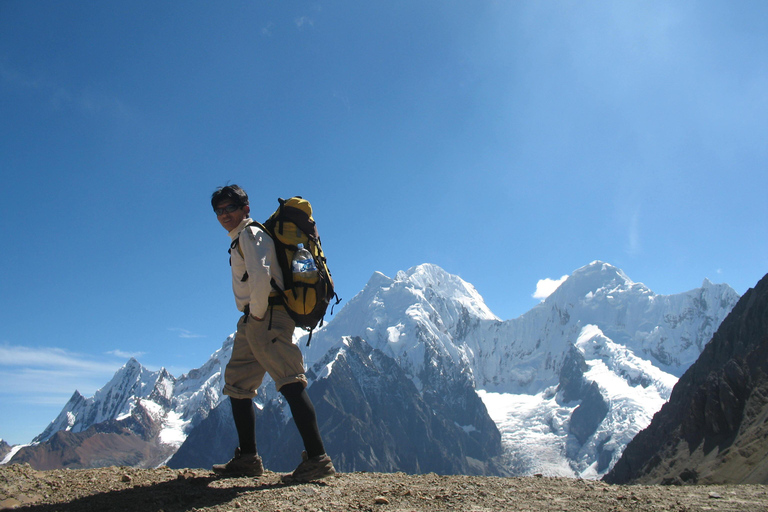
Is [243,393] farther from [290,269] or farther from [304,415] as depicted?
[290,269]

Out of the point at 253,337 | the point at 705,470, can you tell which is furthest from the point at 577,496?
the point at 705,470

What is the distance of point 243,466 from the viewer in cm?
591

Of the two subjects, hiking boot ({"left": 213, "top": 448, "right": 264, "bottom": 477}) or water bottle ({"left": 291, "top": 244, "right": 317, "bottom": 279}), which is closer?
water bottle ({"left": 291, "top": 244, "right": 317, "bottom": 279})

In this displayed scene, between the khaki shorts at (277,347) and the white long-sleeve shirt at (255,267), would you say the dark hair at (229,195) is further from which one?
the khaki shorts at (277,347)

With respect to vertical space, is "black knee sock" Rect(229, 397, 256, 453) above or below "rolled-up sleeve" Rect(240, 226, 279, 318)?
below

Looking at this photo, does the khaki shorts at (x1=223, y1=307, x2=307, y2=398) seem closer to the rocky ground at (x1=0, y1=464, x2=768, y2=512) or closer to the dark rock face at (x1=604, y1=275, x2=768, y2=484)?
the rocky ground at (x1=0, y1=464, x2=768, y2=512)

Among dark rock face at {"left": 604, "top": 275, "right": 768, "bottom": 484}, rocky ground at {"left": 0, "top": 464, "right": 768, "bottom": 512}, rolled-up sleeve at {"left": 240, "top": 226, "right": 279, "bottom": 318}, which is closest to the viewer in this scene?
rocky ground at {"left": 0, "top": 464, "right": 768, "bottom": 512}

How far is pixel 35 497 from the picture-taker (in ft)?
15.1

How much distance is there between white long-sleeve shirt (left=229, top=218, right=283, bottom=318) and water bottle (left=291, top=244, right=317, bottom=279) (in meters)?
0.23

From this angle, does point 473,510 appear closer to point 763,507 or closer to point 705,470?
point 763,507

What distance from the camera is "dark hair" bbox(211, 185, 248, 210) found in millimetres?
5867

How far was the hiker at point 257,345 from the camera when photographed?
17.2ft

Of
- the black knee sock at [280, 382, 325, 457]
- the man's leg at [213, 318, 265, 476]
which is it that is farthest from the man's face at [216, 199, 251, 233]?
the black knee sock at [280, 382, 325, 457]

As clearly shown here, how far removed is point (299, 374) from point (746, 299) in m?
125
